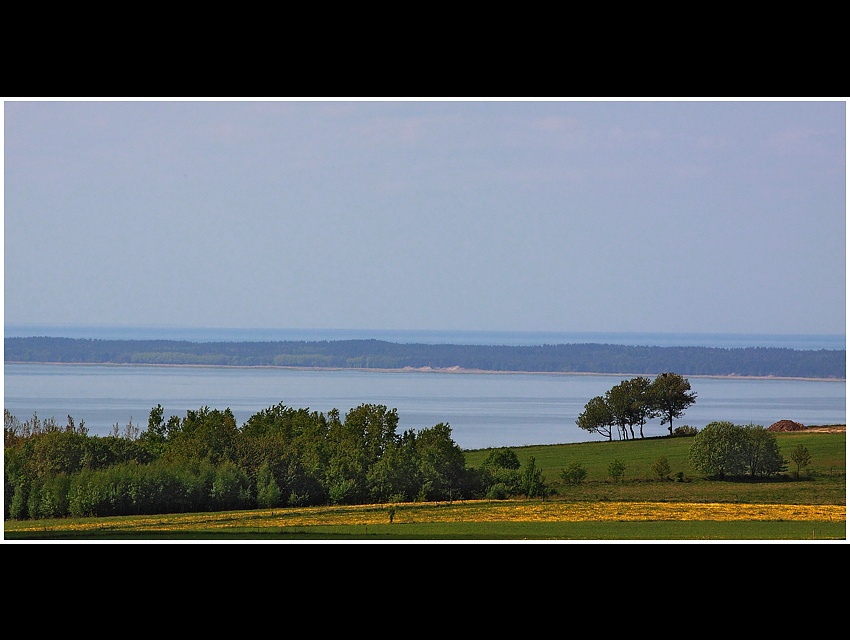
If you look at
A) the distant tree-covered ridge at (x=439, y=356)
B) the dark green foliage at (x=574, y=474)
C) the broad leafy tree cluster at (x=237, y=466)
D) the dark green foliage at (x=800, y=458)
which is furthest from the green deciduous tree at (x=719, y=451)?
the broad leafy tree cluster at (x=237, y=466)

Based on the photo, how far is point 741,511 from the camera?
10.1 meters

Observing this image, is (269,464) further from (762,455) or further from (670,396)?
(762,455)

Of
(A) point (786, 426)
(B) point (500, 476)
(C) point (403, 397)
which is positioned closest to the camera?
(B) point (500, 476)

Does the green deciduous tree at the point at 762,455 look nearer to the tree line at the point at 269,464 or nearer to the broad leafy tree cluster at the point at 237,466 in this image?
the tree line at the point at 269,464

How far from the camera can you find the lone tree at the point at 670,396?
37.8 feet

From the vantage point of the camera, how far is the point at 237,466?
1034 cm

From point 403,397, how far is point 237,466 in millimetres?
2451

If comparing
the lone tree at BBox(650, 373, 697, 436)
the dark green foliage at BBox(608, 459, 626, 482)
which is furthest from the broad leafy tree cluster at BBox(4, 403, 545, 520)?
the lone tree at BBox(650, 373, 697, 436)

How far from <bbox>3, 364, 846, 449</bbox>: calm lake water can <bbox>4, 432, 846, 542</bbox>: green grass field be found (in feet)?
1.29

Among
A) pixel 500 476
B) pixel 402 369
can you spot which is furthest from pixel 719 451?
pixel 402 369

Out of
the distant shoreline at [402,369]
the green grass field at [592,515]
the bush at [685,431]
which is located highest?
the distant shoreline at [402,369]

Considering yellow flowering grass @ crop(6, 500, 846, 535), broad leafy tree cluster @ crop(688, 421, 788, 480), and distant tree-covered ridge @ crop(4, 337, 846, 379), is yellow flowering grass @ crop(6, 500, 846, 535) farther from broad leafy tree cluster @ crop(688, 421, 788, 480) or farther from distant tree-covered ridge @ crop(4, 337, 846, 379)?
distant tree-covered ridge @ crop(4, 337, 846, 379)

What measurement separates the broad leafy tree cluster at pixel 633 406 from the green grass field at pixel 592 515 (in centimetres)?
24

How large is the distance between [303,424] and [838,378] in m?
6.73
